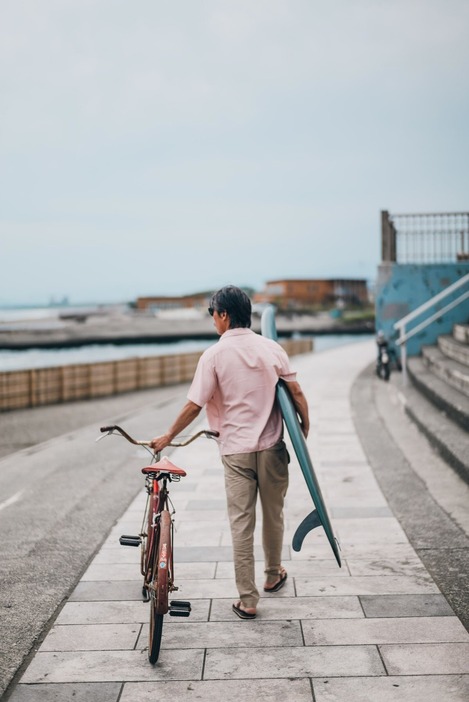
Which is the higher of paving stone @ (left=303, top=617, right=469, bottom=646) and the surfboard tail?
the surfboard tail

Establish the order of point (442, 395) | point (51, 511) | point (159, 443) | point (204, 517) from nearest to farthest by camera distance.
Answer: point (159, 443) < point (204, 517) < point (51, 511) < point (442, 395)

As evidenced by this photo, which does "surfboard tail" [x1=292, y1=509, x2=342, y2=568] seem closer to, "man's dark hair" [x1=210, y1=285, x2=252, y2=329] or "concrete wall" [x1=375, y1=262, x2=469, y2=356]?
"man's dark hair" [x1=210, y1=285, x2=252, y2=329]

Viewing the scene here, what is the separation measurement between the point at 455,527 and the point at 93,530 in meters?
2.77

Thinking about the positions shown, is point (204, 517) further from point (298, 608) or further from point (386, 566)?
point (298, 608)

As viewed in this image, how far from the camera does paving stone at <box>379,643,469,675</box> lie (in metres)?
3.55

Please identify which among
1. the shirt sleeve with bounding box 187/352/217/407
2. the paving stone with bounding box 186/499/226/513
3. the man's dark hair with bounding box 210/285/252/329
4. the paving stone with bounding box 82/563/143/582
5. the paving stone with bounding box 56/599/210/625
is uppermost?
the man's dark hair with bounding box 210/285/252/329

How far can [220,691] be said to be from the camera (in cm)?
339

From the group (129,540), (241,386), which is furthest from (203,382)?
(129,540)

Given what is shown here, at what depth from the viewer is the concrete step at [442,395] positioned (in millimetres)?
8861

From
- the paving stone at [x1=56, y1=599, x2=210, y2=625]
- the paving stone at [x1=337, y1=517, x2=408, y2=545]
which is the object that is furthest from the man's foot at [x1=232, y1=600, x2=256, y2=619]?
the paving stone at [x1=337, y1=517, x2=408, y2=545]

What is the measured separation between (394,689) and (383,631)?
2.14 feet

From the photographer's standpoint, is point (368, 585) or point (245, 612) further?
point (368, 585)

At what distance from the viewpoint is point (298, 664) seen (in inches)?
143

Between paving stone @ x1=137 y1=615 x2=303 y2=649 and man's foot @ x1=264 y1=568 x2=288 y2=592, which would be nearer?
paving stone @ x1=137 y1=615 x2=303 y2=649
